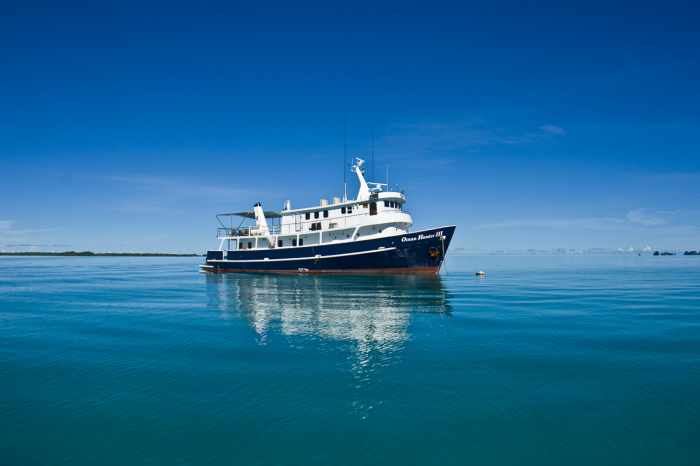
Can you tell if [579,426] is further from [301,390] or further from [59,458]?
[59,458]

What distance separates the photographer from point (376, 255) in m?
38.3

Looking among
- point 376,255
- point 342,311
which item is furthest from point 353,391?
point 376,255

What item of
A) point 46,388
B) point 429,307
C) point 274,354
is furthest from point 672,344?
point 46,388

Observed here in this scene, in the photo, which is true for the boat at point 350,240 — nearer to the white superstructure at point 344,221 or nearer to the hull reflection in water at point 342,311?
the white superstructure at point 344,221

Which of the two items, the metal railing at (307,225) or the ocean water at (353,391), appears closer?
the ocean water at (353,391)

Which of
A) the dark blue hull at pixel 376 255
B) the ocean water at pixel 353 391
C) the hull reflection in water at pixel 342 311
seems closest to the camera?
the ocean water at pixel 353 391

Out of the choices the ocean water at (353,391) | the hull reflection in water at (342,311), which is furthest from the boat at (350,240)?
the ocean water at (353,391)

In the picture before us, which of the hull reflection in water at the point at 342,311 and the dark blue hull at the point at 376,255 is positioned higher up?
the dark blue hull at the point at 376,255

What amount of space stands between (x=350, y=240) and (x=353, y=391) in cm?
3194

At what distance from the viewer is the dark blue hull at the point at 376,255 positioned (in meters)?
37.5

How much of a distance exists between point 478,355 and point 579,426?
4166mm

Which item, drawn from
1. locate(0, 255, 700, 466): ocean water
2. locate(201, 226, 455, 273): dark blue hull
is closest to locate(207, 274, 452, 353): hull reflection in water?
locate(0, 255, 700, 466): ocean water

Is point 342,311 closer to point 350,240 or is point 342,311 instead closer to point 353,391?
point 353,391

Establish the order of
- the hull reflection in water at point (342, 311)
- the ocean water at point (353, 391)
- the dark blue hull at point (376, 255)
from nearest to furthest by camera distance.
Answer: the ocean water at point (353, 391)
the hull reflection in water at point (342, 311)
the dark blue hull at point (376, 255)
